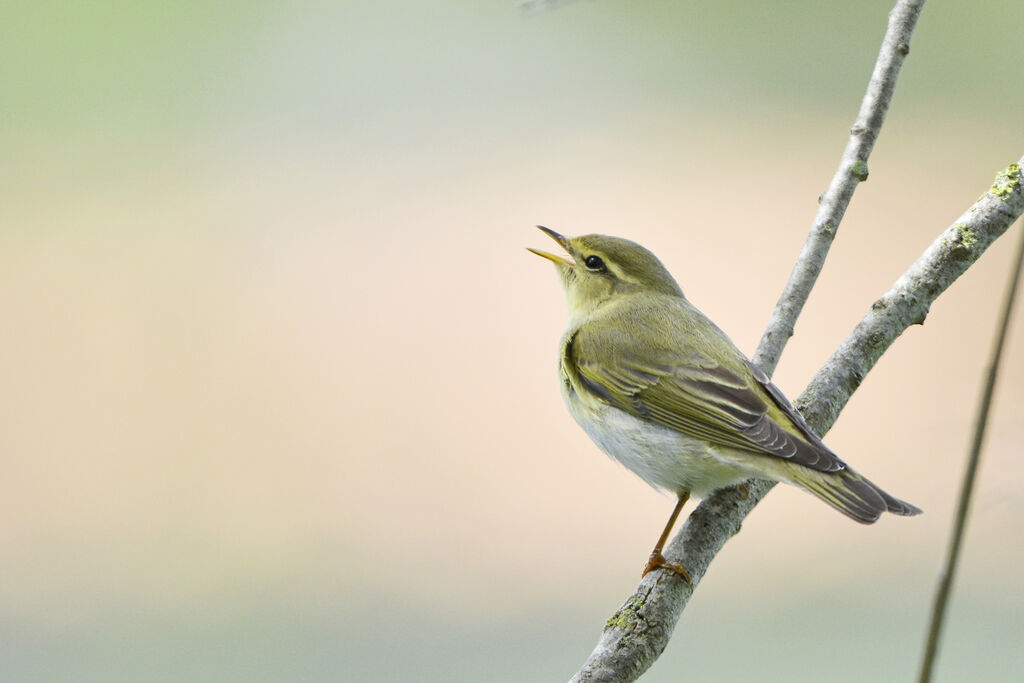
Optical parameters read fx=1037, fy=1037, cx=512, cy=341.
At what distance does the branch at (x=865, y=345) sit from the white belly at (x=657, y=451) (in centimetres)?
5

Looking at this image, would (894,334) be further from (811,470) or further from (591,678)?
(591,678)

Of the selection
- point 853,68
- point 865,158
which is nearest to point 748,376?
→ point 865,158

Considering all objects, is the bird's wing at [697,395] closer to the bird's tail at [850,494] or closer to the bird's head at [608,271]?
the bird's tail at [850,494]

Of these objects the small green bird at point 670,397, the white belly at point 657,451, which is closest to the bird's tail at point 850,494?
the small green bird at point 670,397

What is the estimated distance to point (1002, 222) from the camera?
188 centimetres

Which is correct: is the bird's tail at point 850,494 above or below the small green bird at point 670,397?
below

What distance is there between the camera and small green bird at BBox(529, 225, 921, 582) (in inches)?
74.0

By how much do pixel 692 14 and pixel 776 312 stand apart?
4.45 meters

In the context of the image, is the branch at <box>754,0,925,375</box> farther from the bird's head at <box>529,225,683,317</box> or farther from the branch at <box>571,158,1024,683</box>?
the bird's head at <box>529,225,683,317</box>

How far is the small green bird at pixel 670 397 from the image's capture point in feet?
6.17

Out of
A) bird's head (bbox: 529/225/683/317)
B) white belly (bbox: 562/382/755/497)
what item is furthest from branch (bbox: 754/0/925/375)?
bird's head (bbox: 529/225/683/317)

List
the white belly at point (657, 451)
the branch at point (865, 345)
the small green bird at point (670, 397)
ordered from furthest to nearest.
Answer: the white belly at point (657, 451)
the small green bird at point (670, 397)
the branch at point (865, 345)

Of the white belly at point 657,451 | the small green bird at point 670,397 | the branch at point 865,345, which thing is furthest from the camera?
the white belly at point 657,451

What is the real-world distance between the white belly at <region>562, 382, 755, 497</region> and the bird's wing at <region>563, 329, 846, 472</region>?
21 millimetres
